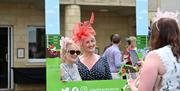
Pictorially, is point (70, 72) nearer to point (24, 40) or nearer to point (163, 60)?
point (163, 60)

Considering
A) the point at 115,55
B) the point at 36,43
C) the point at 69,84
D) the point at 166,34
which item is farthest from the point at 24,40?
the point at 166,34

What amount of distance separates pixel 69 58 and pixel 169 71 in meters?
1.71

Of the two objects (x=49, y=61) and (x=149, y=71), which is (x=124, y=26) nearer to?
(x=49, y=61)

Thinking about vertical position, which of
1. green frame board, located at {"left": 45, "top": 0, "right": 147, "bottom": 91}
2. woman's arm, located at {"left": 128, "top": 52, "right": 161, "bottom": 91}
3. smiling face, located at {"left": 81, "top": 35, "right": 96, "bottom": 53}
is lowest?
green frame board, located at {"left": 45, "top": 0, "right": 147, "bottom": 91}

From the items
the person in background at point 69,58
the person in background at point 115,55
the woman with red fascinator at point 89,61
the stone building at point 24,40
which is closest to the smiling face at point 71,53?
the person in background at point 69,58

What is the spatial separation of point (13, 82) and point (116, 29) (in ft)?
13.9

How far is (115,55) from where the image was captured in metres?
7.90

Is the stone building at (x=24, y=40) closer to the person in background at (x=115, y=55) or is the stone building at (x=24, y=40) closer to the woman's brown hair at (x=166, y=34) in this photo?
the person in background at (x=115, y=55)

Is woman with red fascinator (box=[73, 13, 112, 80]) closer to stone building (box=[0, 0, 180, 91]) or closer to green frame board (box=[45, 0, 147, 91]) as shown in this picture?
green frame board (box=[45, 0, 147, 91])

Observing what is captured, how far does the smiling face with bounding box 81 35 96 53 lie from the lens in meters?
4.54

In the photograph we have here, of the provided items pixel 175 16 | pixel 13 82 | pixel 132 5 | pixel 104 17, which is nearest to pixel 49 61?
pixel 175 16

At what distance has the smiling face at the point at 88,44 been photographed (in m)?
4.54

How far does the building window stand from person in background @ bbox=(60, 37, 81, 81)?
1027 centimetres

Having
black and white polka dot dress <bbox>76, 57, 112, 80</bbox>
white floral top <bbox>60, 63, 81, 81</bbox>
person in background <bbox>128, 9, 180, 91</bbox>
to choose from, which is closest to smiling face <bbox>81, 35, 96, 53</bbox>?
black and white polka dot dress <bbox>76, 57, 112, 80</bbox>
